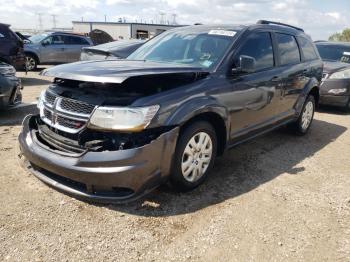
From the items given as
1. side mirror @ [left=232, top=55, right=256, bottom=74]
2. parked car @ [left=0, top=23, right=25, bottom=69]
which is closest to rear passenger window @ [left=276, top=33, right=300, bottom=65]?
side mirror @ [left=232, top=55, right=256, bottom=74]

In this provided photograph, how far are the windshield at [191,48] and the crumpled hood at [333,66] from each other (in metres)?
5.24

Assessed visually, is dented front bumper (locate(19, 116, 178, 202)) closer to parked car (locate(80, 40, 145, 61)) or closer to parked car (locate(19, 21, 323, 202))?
→ parked car (locate(19, 21, 323, 202))

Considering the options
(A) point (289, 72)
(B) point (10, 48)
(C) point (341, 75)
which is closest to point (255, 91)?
(A) point (289, 72)

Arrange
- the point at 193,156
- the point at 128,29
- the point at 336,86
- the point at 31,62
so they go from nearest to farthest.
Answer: the point at 193,156 → the point at 336,86 → the point at 31,62 → the point at 128,29

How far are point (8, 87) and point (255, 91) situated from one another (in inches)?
170

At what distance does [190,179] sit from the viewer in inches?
151

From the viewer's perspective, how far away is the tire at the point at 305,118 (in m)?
6.27

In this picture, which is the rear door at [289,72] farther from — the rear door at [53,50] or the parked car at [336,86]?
the rear door at [53,50]

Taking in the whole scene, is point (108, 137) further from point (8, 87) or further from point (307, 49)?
point (307, 49)

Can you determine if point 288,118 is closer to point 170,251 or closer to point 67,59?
point 170,251

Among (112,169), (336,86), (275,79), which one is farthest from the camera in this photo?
(336,86)

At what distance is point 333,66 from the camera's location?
360 inches

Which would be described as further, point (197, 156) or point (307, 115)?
point (307, 115)

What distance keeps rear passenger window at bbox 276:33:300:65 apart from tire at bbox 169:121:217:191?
6.96 ft
